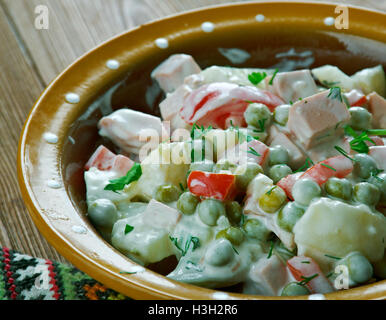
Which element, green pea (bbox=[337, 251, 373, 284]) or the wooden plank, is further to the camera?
the wooden plank

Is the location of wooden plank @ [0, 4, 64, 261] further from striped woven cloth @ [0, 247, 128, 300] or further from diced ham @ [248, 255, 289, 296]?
diced ham @ [248, 255, 289, 296]

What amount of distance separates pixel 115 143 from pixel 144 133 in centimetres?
17

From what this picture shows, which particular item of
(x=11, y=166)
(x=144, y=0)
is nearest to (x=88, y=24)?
(x=144, y=0)

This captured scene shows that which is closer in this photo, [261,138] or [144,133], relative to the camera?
[261,138]

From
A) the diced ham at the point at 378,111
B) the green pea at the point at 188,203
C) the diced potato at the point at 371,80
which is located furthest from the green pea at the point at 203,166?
the diced potato at the point at 371,80

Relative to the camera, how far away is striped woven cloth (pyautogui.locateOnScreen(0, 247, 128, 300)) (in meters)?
1.79

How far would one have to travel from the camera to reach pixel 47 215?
5.55 feet

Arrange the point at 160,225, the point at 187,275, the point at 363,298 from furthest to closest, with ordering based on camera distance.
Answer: the point at 160,225 → the point at 187,275 → the point at 363,298

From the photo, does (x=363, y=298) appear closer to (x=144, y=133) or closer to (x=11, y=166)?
(x=144, y=133)

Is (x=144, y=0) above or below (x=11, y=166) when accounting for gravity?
above

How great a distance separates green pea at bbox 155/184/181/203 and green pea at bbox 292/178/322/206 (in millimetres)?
426

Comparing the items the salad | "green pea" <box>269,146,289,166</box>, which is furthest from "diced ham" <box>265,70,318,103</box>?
"green pea" <box>269,146,289,166</box>

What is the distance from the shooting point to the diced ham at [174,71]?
7.80 ft

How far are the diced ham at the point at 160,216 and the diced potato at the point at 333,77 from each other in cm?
98
